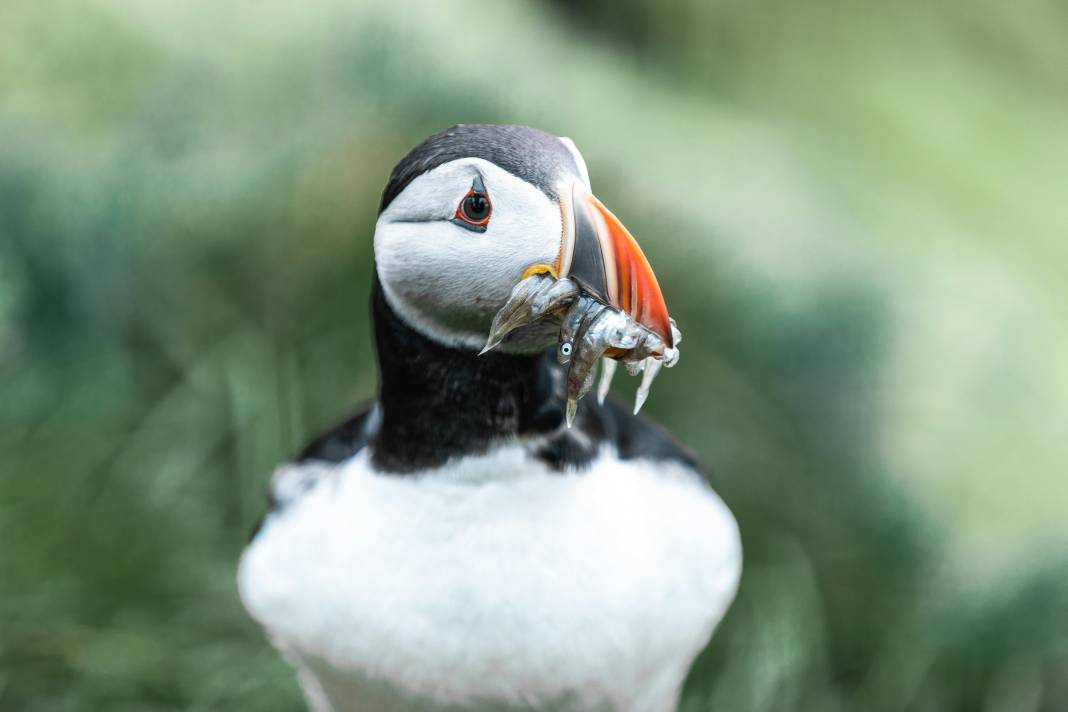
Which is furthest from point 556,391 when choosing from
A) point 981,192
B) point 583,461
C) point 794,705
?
point 981,192

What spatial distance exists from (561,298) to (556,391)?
31cm

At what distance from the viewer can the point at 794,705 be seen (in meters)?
3.25

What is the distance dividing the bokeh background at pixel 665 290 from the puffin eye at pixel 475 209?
1836 mm

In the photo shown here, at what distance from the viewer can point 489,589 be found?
1.93 m

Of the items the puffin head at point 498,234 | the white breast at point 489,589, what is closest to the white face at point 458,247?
the puffin head at point 498,234

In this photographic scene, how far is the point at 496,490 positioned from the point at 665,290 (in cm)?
174

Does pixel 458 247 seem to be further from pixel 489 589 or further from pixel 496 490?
pixel 489 589

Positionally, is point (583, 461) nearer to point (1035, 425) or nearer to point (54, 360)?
point (1035, 425)

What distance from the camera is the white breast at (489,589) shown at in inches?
76.1

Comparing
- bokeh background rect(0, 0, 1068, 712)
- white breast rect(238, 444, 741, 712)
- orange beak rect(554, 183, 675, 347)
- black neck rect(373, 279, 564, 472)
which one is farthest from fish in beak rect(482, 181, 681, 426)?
bokeh background rect(0, 0, 1068, 712)

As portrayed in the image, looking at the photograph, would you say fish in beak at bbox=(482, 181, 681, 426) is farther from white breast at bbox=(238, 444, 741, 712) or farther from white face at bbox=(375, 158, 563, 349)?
white breast at bbox=(238, 444, 741, 712)

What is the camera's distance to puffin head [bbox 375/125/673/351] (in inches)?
66.2

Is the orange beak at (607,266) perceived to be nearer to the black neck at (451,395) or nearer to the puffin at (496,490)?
the puffin at (496,490)

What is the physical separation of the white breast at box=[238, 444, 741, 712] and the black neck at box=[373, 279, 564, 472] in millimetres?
36
